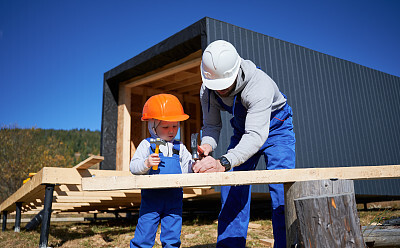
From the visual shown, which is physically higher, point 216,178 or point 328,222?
point 216,178

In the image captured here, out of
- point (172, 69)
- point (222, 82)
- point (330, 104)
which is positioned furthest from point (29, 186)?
point (330, 104)

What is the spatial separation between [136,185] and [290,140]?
5.42ft

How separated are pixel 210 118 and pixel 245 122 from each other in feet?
2.03

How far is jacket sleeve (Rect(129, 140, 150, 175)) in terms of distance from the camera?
2.64m

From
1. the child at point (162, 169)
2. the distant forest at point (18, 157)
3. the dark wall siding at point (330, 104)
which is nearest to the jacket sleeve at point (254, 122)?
the child at point (162, 169)

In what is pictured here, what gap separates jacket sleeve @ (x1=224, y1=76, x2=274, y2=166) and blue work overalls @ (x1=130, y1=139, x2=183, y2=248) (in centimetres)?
69

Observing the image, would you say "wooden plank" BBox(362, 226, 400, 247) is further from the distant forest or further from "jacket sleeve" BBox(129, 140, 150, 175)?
the distant forest

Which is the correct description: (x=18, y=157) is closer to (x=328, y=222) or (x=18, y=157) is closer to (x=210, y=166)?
(x=210, y=166)

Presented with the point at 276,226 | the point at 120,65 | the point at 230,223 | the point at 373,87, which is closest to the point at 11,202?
the point at 120,65

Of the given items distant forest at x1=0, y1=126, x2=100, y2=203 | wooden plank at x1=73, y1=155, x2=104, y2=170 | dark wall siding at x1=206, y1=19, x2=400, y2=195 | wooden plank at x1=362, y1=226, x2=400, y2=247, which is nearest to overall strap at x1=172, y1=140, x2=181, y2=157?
wooden plank at x1=73, y1=155, x2=104, y2=170

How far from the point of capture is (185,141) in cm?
1179

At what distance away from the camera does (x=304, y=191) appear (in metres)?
1.97

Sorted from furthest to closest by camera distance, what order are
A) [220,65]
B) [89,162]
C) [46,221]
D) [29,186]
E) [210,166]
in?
[29,186] → [89,162] → [46,221] → [220,65] → [210,166]

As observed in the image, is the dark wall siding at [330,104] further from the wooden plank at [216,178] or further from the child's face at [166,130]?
the wooden plank at [216,178]
